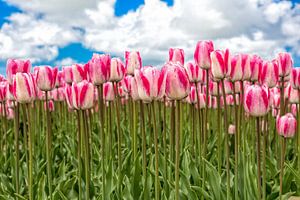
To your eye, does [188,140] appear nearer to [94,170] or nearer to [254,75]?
[94,170]

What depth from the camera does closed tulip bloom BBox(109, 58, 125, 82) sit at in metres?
4.31

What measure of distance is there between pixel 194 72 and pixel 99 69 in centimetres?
115

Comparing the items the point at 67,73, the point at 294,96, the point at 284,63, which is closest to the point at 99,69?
the point at 67,73

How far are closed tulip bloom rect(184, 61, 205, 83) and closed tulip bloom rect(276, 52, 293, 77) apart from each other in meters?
0.86

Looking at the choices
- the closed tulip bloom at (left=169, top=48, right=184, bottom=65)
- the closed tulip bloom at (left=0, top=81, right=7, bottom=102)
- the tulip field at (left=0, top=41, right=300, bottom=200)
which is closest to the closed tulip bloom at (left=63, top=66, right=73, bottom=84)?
the tulip field at (left=0, top=41, right=300, bottom=200)

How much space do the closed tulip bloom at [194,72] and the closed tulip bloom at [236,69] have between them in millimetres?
866

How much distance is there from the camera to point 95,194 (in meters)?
4.56

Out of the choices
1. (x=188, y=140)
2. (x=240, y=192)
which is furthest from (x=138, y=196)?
(x=188, y=140)

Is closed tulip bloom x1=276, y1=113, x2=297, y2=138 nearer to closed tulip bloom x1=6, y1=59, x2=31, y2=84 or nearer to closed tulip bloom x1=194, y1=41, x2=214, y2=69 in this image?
closed tulip bloom x1=194, y1=41, x2=214, y2=69

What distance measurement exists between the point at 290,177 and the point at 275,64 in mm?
1170

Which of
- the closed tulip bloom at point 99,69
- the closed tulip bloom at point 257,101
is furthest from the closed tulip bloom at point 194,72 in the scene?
the closed tulip bloom at point 257,101

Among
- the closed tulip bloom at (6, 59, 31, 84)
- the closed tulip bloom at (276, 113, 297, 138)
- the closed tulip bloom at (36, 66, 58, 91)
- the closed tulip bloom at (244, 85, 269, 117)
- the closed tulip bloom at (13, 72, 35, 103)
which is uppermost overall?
the closed tulip bloom at (6, 59, 31, 84)

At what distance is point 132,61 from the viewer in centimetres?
453

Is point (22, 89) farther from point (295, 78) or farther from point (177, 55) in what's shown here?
point (295, 78)
